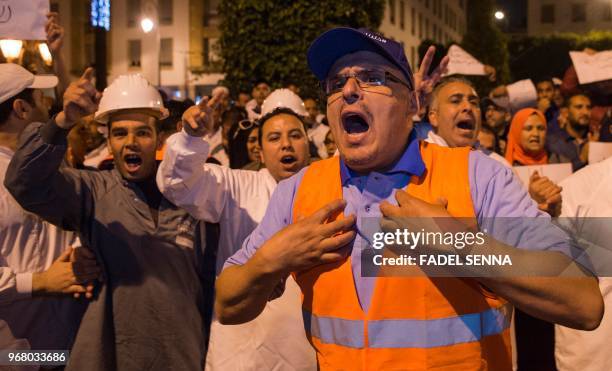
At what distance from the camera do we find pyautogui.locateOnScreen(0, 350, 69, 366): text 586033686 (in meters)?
3.51

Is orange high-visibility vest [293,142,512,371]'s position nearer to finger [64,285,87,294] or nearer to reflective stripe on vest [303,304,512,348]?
reflective stripe on vest [303,304,512,348]

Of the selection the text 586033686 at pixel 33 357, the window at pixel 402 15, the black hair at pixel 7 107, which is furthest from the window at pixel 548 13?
the window at pixel 402 15

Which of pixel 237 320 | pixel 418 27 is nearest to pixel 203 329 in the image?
pixel 237 320

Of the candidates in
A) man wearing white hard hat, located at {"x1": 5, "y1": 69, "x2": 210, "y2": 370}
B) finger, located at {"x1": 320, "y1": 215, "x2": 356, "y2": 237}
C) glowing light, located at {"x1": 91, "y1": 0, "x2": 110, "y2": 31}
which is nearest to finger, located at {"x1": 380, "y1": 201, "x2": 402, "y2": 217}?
finger, located at {"x1": 320, "y1": 215, "x2": 356, "y2": 237}

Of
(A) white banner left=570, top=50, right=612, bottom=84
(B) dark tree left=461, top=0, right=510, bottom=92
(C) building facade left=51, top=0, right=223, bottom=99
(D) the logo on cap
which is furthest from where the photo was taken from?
(C) building facade left=51, top=0, right=223, bottom=99

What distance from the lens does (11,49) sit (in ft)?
17.3

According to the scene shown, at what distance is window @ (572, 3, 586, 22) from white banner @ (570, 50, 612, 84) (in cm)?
687

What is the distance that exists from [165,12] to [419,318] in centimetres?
3836

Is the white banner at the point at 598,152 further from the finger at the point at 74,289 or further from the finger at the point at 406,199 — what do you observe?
the finger at the point at 74,289

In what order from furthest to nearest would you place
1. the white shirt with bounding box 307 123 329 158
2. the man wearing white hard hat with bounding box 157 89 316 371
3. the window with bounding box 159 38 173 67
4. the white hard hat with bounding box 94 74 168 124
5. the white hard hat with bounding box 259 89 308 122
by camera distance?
the window with bounding box 159 38 173 67
the white shirt with bounding box 307 123 329 158
the white hard hat with bounding box 259 89 308 122
the white hard hat with bounding box 94 74 168 124
the man wearing white hard hat with bounding box 157 89 316 371

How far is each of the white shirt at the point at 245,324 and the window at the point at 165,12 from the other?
35.0 m

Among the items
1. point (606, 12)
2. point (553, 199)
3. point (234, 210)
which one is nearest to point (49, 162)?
point (234, 210)

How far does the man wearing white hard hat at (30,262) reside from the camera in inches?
140

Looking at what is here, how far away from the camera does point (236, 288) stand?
228 centimetres
